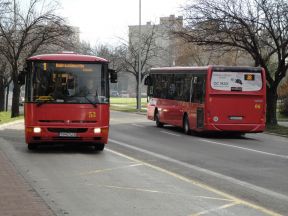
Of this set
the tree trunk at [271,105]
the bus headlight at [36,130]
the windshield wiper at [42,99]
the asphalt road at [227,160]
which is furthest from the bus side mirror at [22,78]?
the tree trunk at [271,105]

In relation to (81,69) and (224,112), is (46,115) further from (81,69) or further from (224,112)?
(224,112)

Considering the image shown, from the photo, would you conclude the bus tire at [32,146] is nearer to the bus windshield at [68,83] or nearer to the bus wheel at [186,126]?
the bus windshield at [68,83]

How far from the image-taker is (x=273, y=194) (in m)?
9.93

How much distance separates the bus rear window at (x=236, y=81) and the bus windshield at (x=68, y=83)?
8009mm

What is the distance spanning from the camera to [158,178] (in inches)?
456

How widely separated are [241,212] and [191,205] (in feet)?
2.65

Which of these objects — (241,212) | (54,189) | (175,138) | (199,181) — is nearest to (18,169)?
(54,189)

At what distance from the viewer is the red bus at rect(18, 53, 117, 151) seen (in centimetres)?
1588

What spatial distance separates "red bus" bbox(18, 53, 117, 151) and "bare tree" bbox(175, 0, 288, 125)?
12698 millimetres

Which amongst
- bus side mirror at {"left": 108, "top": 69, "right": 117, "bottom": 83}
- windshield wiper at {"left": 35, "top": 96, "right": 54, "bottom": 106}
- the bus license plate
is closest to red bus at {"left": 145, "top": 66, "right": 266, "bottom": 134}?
bus side mirror at {"left": 108, "top": 69, "right": 117, "bottom": 83}

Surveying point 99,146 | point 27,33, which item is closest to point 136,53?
point 27,33

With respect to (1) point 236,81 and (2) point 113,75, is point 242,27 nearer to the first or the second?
(1) point 236,81

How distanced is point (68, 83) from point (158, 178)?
5.56 metres

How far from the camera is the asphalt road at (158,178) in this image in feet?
28.4
